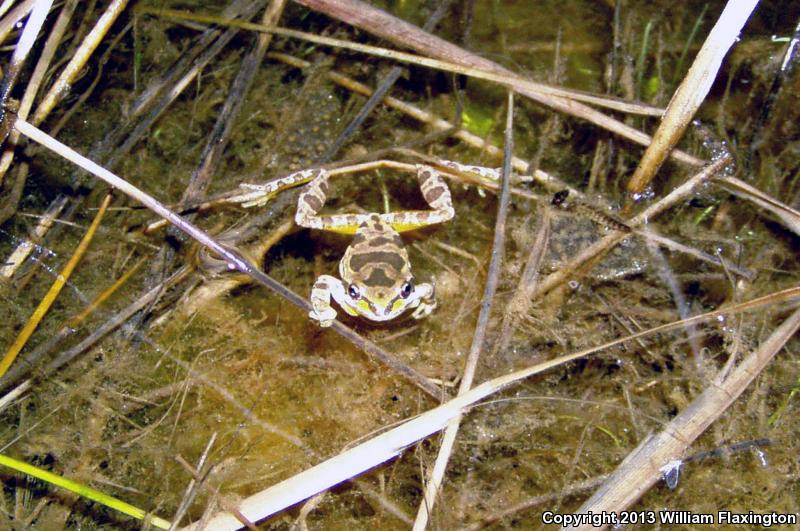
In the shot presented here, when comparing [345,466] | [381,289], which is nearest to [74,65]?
[381,289]

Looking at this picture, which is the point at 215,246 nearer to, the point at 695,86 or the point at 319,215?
the point at 319,215

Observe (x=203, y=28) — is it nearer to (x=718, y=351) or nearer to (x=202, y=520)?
(x=202, y=520)

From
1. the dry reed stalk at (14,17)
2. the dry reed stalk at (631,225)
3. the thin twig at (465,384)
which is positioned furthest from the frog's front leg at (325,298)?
the dry reed stalk at (14,17)

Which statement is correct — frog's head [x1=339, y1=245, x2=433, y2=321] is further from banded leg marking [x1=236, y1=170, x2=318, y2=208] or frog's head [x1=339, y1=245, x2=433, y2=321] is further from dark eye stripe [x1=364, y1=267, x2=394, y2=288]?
banded leg marking [x1=236, y1=170, x2=318, y2=208]

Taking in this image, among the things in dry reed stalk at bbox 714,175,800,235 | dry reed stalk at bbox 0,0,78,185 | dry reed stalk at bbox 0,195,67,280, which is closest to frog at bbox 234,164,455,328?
dry reed stalk at bbox 0,195,67,280

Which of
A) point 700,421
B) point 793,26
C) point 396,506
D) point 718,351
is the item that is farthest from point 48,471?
point 793,26

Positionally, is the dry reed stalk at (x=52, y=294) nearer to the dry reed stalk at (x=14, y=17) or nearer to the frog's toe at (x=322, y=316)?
the dry reed stalk at (x=14, y=17)
